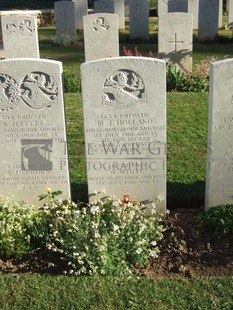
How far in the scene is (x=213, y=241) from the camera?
494 centimetres

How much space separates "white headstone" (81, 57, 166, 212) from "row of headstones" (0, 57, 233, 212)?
10 millimetres

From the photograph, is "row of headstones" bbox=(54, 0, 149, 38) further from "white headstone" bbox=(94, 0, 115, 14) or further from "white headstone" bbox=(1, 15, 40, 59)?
"white headstone" bbox=(1, 15, 40, 59)

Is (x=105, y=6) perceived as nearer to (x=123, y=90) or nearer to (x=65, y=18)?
(x=65, y=18)

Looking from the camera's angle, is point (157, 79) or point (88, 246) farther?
point (157, 79)

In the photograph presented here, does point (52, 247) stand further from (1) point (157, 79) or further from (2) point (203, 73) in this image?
(2) point (203, 73)

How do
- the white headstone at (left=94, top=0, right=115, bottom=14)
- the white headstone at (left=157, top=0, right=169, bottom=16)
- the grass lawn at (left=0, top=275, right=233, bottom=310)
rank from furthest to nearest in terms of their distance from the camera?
1. the white headstone at (left=157, top=0, right=169, bottom=16)
2. the white headstone at (left=94, top=0, right=115, bottom=14)
3. the grass lawn at (left=0, top=275, right=233, bottom=310)

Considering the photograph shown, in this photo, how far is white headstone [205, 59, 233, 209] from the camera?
4.81 metres

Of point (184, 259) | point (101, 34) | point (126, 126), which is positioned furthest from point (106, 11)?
point (184, 259)

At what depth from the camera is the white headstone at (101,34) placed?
Result: 1158cm

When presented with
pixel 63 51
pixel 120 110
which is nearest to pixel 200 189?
pixel 120 110

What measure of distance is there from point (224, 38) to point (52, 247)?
1341 cm

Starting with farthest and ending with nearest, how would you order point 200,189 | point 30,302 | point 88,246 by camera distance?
point 200,189 → point 88,246 → point 30,302

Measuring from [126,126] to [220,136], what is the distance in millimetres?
1027

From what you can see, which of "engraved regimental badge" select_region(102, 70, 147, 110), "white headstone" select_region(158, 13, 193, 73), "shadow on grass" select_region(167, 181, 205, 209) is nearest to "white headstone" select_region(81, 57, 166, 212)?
"engraved regimental badge" select_region(102, 70, 147, 110)
